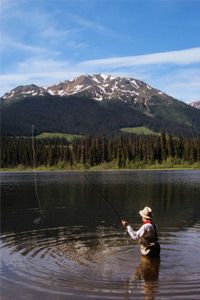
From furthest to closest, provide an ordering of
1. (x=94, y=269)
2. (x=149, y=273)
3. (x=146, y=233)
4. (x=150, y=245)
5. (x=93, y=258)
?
(x=93, y=258) → (x=150, y=245) → (x=146, y=233) → (x=94, y=269) → (x=149, y=273)

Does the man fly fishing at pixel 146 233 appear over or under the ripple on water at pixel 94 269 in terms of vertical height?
over

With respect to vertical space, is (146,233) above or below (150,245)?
above

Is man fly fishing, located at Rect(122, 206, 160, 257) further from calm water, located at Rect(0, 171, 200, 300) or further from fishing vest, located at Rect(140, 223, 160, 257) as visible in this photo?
calm water, located at Rect(0, 171, 200, 300)

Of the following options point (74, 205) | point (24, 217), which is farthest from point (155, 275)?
point (74, 205)

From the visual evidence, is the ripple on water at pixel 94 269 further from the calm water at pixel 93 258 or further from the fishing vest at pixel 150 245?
the fishing vest at pixel 150 245

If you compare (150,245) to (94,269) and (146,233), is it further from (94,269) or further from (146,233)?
(94,269)

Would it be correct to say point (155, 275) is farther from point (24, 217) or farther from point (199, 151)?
point (199, 151)

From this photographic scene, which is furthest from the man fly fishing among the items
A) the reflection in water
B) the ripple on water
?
the ripple on water

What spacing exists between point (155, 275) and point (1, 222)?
20.0m

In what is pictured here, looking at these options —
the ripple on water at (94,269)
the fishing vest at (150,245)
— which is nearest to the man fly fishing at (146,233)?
the fishing vest at (150,245)

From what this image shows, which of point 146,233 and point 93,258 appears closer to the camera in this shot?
point 146,233

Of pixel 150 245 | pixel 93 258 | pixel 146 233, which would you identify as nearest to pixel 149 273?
pixel 146 233

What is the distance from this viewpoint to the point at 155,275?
18.5 m

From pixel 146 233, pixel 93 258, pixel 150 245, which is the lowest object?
pixel 93 258
